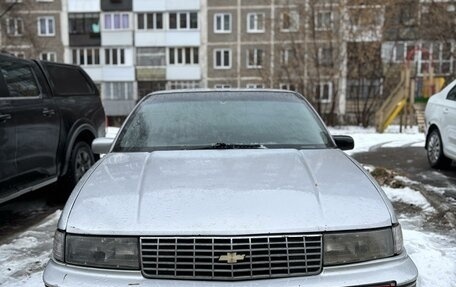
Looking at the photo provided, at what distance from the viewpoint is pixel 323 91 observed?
24.2 meters

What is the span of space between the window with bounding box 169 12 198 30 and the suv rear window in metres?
34.8

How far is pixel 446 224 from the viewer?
4.93 m

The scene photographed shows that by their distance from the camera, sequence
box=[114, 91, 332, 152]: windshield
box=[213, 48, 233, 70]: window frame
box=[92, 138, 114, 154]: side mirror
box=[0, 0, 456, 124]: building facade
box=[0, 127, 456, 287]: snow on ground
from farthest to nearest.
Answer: box=[213, 48, 233, 70]: window frame, box=[0, 0, 456, 124]: building facade, box=[92, 138, 114, 154]: side mirror, box=[0, 127, 456, 287]: snow on ground, box=[114, 91, 332, 152]: windshield

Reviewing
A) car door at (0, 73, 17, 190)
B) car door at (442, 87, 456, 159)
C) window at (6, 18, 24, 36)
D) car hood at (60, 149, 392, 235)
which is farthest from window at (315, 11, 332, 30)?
car hood at (60, 149, 392, 235)

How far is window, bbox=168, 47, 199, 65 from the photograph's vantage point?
133 ft

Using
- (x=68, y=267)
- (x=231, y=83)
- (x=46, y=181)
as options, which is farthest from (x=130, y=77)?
(x=68, y=267)

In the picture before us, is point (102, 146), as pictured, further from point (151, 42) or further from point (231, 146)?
point (151, 42)

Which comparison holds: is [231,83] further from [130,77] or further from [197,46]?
[130,77]

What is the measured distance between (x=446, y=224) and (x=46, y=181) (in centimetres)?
450

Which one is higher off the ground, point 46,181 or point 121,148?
point 121,148

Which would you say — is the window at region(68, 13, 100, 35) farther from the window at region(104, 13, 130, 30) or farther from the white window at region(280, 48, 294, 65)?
the white window at region(280, 48, 294, 65)

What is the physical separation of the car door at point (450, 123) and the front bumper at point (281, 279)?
5.51 meters

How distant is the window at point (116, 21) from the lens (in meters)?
40.4

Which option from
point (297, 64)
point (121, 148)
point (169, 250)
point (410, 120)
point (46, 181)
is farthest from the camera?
point (297, 64)
